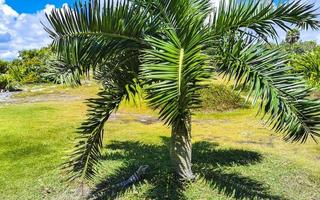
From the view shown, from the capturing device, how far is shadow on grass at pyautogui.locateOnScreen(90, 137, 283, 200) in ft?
27.7

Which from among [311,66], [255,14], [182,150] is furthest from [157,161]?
[311,66]

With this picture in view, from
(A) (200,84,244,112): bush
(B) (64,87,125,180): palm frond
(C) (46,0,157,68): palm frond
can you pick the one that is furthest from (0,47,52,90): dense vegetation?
(C) (46,0,157,68): palm frond

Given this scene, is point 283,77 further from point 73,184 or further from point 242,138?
point 242,138

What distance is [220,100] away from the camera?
69.9 ft

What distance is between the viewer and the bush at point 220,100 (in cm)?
2100

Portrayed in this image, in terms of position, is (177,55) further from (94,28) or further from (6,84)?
(6,84)

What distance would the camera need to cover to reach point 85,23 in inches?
251

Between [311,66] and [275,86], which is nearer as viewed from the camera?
[275,86]

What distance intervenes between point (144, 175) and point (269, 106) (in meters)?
3.87

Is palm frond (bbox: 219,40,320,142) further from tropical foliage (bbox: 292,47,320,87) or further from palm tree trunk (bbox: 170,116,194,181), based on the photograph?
tropical foliage (bbox: 292,47,320,87)

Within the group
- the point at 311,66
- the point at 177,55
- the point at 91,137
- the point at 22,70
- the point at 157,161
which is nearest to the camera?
the point at 177,55

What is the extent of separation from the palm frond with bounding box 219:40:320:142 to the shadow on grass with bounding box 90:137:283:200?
2.36 meters

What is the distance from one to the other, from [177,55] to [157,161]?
5036 mm

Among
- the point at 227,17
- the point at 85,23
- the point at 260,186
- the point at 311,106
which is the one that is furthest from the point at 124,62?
the point at 260,186
